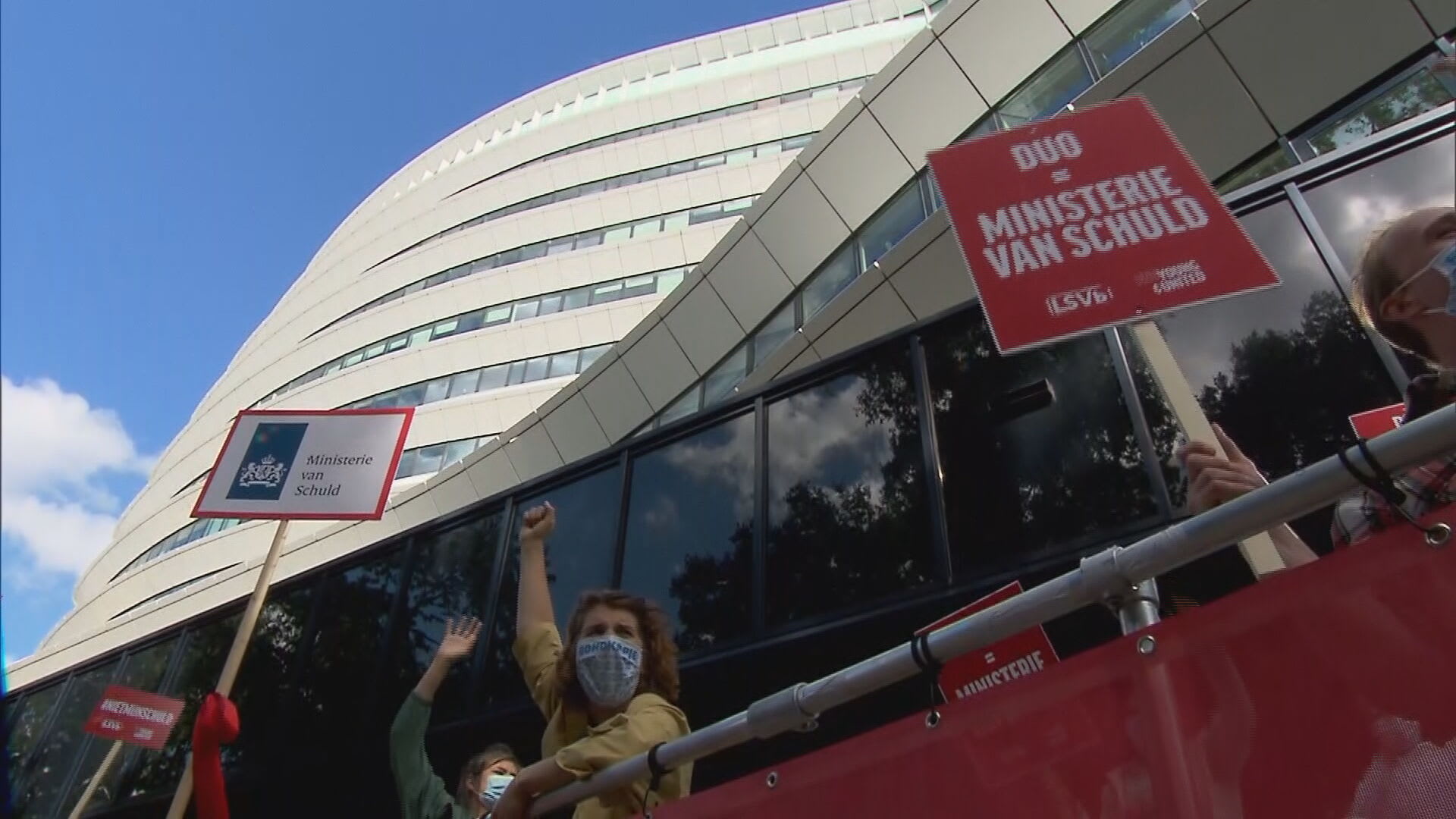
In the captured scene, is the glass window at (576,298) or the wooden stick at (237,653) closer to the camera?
the wooden stick at (237,653)

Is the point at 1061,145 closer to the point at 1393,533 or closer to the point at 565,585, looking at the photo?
the point at 1393,533

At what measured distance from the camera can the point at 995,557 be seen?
15.0ft

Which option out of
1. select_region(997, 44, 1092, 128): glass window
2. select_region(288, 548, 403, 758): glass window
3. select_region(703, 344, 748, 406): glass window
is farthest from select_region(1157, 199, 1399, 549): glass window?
select_region(288, 548, 403, 758): glass window

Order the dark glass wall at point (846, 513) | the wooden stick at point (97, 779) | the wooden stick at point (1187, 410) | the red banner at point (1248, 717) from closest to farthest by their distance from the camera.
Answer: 1. the red banner at point (1248, 717)
2. the wooden stick at point (1187, 410)
3. the dark glass wall at point (846, 513)
4. the wooden stick at point (97, 779)

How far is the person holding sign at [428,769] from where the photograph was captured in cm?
361

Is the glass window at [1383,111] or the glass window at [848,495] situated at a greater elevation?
the glass window at [1383,111]

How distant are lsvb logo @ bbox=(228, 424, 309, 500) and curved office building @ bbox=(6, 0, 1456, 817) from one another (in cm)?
125

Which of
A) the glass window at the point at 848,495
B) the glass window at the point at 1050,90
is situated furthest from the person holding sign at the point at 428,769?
the glass window at the point at 1050,90

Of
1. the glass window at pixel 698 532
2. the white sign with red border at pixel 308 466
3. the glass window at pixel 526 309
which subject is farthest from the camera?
the glass window at pixel 526 309

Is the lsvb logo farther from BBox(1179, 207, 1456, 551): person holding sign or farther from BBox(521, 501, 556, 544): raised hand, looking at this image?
BBox(1179, 207, 1456, 551): person holding sign

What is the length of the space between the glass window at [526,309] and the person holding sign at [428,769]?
26.5 meters

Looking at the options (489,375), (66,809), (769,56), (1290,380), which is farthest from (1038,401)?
(769,56)

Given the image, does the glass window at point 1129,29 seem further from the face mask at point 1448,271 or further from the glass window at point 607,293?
Answer: the glass window at point 607,293

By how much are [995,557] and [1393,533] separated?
323cm
